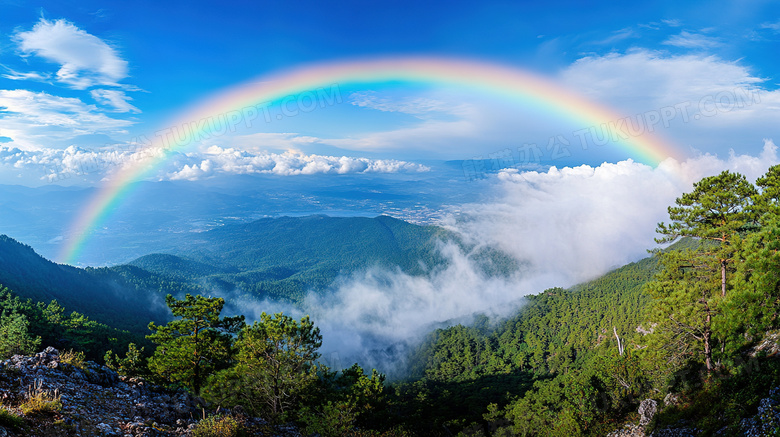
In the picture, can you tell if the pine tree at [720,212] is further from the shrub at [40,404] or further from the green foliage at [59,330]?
the green foliage at [59,330]

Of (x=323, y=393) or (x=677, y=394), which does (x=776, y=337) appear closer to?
(x=677, y=394)

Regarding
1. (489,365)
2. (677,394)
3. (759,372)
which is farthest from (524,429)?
(489,365)

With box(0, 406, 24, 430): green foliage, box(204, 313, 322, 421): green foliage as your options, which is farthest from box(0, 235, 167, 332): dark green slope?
box(0, 406, 24, 430): green foliage

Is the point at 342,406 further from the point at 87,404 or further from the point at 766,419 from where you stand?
the point at 766,419

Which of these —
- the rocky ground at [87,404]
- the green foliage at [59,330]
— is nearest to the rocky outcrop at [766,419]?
the rocky ground at [87,404]

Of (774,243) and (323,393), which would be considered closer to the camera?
(774,243)

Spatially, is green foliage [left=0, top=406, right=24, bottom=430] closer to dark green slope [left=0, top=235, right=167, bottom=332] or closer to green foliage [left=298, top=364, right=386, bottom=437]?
green foliage [left=298, top=364, right=386, bottom=437]
